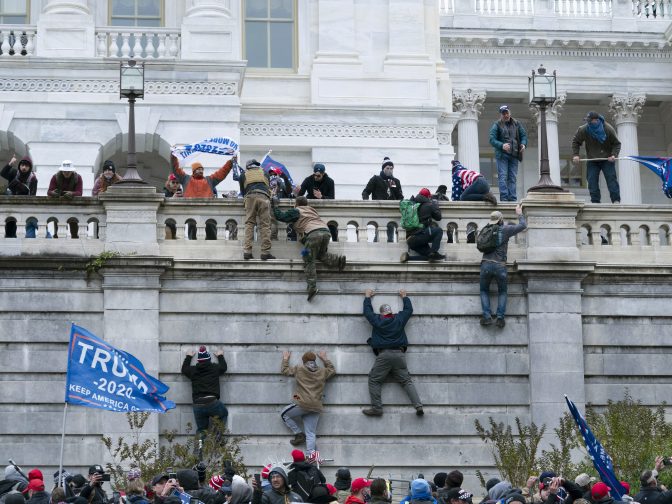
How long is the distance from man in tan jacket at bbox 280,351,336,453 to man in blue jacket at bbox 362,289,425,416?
36.5 inches

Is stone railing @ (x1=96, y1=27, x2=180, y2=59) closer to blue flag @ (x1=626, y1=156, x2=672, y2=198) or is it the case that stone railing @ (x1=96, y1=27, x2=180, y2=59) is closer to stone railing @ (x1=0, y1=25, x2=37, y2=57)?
stone railing @ (x1=0, y1=25, x2=37, y2=57)

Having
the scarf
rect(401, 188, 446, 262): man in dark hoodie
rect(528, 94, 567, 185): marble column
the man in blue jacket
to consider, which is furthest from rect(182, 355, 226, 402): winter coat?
rect(528, 94, 567, 185): marble column

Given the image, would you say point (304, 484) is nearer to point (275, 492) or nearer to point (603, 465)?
point (275, 492)

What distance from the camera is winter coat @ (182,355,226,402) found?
3553cm

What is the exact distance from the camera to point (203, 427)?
35500 millimetres

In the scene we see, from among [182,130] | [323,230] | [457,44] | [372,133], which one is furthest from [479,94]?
[323,230]

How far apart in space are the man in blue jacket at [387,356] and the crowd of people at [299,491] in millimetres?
6061

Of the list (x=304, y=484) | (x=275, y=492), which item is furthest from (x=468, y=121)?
(x=275, y=492)

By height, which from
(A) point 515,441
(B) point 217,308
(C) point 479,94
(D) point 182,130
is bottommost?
(A) point 515,441

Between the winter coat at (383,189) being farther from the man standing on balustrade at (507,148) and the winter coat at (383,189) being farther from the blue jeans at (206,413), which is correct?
the blue jeans at (206,413)

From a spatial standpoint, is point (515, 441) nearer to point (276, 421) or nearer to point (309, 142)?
point (276, 421)

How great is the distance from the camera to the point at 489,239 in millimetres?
36469

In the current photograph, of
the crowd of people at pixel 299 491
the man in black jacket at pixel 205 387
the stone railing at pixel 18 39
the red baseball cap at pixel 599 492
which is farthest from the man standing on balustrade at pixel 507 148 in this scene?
the red baseball cap at pixel 599 492

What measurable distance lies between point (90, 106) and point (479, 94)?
22320 millimetres
